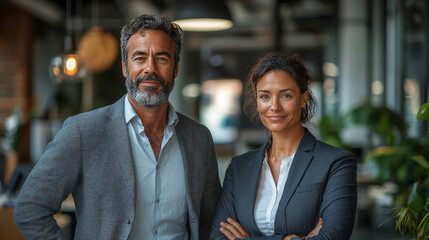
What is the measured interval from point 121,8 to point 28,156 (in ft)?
12.2

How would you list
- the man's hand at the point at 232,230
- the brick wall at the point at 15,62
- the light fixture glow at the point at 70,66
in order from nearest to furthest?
the man's hand at the point at 232,230 < the light fixture glow at the point at 70,66 < the brick wall at the point at 15,62

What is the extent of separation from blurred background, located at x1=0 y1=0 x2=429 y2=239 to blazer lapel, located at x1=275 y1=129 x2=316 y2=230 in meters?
0.58

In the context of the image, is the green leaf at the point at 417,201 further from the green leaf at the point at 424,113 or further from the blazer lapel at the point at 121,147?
the blazer lapel at the point at 121,147

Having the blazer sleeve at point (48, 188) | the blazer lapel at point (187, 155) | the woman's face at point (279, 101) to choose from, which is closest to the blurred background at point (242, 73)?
the woman's face at point (279, 101)

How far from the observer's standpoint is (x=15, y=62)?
33.2 feet

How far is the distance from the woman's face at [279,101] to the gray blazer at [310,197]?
0.46ft

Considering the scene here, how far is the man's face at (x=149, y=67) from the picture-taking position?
222cm

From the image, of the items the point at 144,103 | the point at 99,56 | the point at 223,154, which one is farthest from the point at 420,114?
the point at 223,154

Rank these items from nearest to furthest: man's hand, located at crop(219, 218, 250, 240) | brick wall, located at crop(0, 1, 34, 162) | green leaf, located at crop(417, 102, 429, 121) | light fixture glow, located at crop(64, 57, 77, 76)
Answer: man's hand, located at crop(219, 218, 250, 240) < green leaf, located at crop(417, 102, 429, 121) < light fixture glow, located at crop(64, 57, 77, 76) < brick wall, located at crop(0, 1, 34, 162)

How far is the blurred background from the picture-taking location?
494cm

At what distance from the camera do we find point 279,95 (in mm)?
2271

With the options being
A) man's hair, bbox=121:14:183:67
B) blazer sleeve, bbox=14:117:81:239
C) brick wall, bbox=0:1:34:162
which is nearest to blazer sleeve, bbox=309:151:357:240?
man's hair, bbox=121:14:183:67

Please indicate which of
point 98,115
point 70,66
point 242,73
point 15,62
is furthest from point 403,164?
point 15,62

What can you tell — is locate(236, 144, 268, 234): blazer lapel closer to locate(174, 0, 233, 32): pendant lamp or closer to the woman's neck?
the woman's neck
